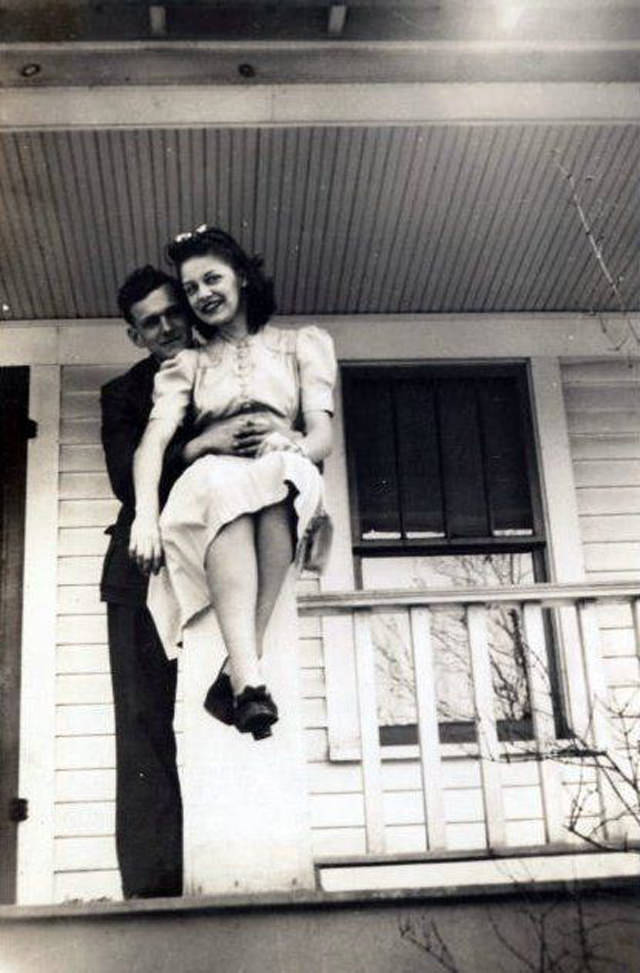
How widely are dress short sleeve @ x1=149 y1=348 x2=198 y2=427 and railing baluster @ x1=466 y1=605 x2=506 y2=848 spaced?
1.11 meters

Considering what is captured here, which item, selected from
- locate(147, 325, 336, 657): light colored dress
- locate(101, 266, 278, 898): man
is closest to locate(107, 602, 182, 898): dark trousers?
locate(101, 266, 278, 898): man

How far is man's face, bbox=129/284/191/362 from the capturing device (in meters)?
4.02

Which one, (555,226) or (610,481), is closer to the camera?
(555,226)

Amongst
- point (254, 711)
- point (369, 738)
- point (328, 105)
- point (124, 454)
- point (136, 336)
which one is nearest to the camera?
point (254, 711)

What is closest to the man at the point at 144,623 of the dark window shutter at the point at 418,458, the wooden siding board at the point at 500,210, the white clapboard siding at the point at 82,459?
the white clapboard siding at the point at 82,459

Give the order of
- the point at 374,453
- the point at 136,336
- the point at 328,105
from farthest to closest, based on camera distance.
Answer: the point at 374,453 < the point at 328,105 < the point at 136,336

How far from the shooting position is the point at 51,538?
523cm

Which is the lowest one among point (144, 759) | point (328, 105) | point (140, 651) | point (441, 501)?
point (144, 759)

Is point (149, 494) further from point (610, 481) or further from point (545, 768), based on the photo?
point (610, 481)

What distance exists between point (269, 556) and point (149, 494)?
408 millimetres

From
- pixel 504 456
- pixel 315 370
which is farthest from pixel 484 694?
pixel 504 456

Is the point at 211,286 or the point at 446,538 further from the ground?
the point at 211,286

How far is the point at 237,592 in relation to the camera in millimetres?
3180

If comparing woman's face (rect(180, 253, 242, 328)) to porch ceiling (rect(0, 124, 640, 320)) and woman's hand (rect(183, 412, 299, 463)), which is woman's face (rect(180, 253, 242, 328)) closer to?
woman's hand (rect(183, 412, 299, 463))
